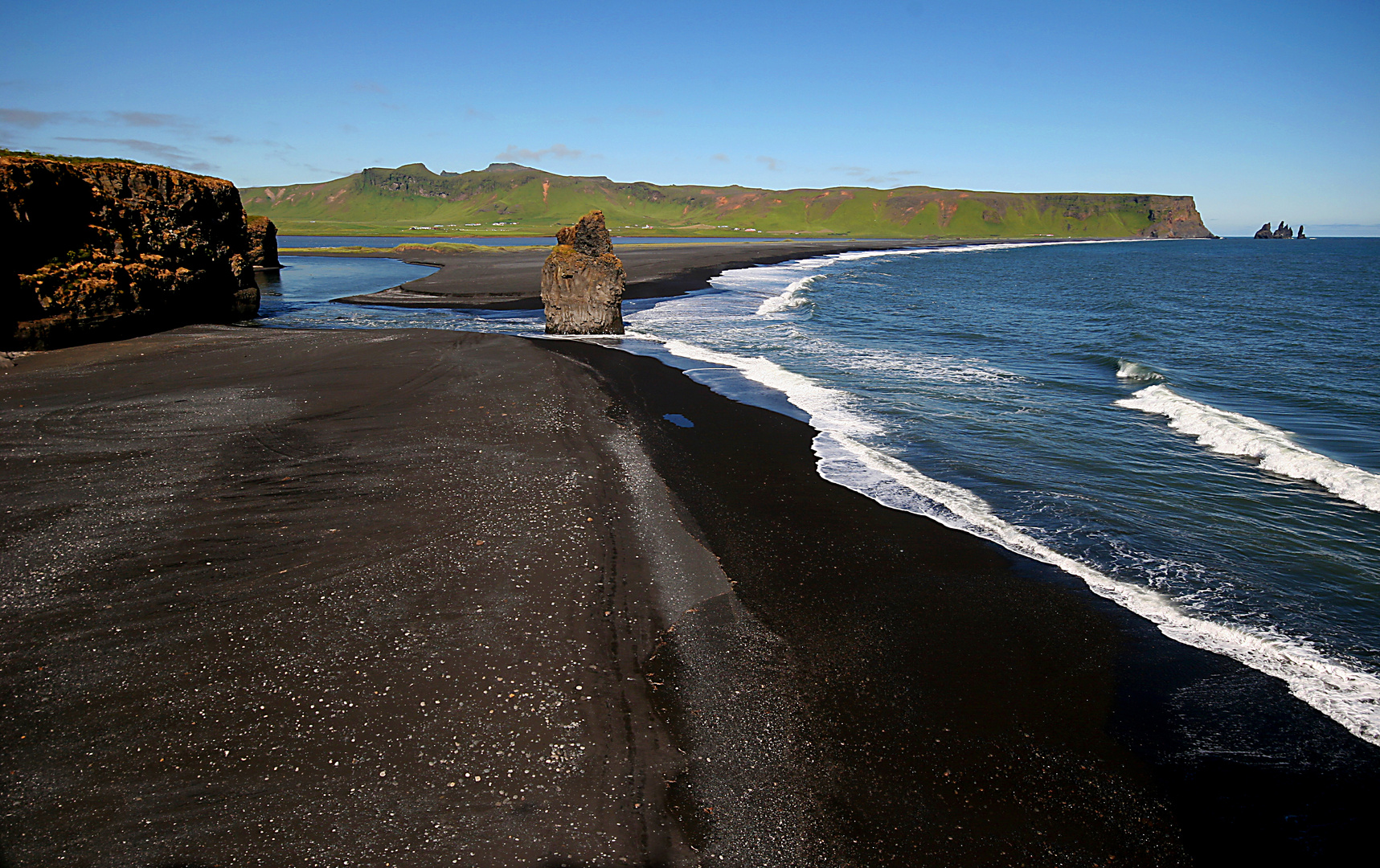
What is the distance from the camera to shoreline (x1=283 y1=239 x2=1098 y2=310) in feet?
132

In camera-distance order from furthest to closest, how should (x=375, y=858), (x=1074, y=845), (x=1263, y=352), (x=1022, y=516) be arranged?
(x=1263, y=352), (x=1022, y=516), (x=1074, y=845), (x=375, y=858)

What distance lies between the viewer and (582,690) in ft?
19.8

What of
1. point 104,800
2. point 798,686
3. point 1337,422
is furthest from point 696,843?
point 1337,422

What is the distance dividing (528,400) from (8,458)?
29.2 feet

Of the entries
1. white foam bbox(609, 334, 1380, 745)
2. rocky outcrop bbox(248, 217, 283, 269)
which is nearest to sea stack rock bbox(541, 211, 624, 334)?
white foam bbox(609, 334, 1380, 745)

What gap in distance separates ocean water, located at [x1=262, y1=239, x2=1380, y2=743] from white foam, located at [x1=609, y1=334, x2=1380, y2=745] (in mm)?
33

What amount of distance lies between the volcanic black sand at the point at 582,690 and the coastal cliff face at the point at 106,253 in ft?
44.8

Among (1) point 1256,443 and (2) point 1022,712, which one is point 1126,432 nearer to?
(1) point 1256,443

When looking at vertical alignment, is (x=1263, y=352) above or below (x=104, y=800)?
above

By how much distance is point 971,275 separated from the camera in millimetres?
70875

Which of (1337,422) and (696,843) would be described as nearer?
(696,843)

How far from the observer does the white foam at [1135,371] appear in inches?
840

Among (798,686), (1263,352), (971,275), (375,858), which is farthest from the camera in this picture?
(971,275)

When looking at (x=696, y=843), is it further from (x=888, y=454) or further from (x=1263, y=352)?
(x=1263, y=352)
